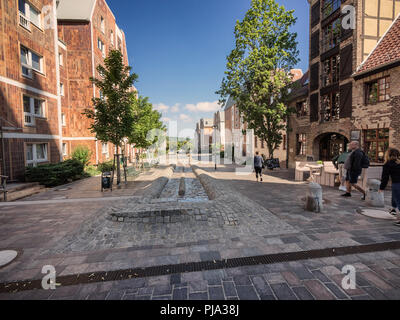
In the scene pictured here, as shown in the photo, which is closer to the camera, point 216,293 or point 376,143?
point 216,293

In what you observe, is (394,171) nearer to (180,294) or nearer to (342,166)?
(342,166)

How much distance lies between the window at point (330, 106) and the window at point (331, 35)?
3727mm

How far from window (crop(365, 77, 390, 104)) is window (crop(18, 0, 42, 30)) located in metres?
20.8

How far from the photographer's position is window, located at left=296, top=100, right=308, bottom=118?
1818 centimetres

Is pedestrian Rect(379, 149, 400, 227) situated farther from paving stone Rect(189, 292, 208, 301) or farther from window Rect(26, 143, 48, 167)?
window Rect(26, 143, 48, 167)

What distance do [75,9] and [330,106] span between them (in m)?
24.3

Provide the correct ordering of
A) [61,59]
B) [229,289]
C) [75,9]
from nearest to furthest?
1. [229,289]
2. [61,59]
3. [75,9]

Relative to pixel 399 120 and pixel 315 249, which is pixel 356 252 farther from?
pixel 399 120

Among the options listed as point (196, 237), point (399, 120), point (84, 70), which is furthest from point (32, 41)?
point (399, 120)

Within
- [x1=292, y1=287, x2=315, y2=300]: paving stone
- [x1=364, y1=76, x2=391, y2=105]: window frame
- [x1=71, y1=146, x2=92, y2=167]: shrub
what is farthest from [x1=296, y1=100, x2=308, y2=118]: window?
[x1=71, y1=146, x2=92, y2=167]: shrub

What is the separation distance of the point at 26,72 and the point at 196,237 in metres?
14.6

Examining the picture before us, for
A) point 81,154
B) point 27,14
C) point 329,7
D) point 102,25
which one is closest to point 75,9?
point 102,25

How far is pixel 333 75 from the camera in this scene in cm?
1506

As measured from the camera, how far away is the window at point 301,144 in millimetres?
18158
